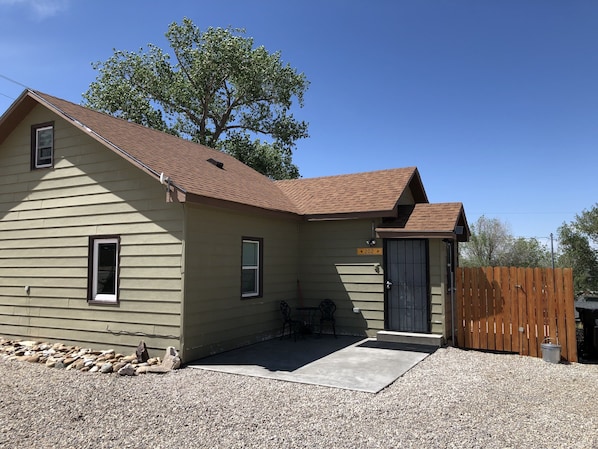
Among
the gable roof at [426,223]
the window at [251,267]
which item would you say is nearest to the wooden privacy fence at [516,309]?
the gable roof at [426,223]

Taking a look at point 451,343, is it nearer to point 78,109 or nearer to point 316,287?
point 316,287

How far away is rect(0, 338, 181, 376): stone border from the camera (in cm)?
669

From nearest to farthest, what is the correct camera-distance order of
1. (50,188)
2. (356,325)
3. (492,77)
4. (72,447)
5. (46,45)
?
1. (72,447)
2. (50,188)
3. (356,325)
4. (46,45)
5. (492,77)

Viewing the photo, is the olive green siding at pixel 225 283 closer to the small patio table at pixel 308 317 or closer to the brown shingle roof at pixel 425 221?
the small patio table at pixel 308 317

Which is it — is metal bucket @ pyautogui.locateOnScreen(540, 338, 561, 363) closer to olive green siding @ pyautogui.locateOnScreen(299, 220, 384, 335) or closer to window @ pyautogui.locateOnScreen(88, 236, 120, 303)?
olive green siding @ pyautogui.locateOnScreen(299, 220, 384, 335)

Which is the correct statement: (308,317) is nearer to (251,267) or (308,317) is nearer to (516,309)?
(251,267)

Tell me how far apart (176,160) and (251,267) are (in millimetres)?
2866

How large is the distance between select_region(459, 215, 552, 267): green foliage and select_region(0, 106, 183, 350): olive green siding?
926 inches

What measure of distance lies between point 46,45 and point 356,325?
37.6ft

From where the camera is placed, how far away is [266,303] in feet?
30.6

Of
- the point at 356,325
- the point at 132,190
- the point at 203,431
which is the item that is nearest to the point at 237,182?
the point at 132,190

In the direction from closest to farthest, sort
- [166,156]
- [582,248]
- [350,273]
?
[166,156] → [350,273] → [582,248]

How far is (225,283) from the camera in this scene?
8.05m

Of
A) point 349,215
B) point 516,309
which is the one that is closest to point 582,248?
point 516,309
